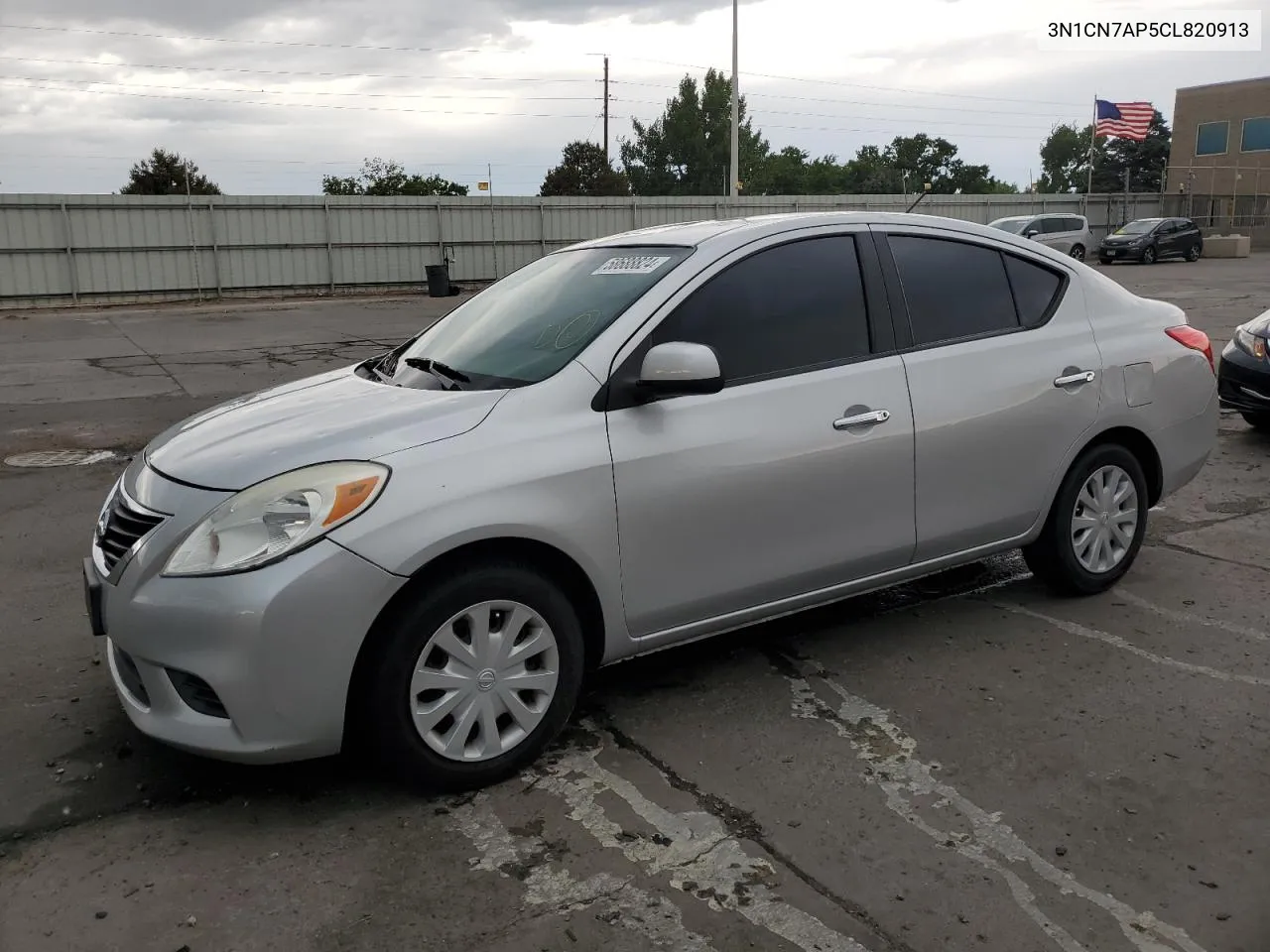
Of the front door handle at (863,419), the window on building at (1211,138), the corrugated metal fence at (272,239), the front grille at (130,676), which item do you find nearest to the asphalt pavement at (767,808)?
the front grille at (130,676)

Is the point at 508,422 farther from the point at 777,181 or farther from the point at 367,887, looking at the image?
the point at 777,181

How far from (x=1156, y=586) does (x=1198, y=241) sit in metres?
37.0

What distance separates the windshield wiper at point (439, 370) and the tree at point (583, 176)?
6324cm

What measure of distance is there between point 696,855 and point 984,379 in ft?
7.51

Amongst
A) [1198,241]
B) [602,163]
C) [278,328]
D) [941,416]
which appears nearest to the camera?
[941,416]

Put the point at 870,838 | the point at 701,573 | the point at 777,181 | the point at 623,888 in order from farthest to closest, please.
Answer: the point at 777,181
the point at 701,573
the point at 870,838
the point at 623,888

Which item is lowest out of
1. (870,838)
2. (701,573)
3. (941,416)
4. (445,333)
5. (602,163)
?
(870,838)

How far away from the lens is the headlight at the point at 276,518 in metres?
2.97

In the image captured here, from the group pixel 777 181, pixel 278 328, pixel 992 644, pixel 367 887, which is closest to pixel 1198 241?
pixel 278 328

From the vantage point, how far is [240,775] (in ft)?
11.2

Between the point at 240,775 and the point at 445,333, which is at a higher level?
the point at 445,333

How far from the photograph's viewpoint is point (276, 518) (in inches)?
119

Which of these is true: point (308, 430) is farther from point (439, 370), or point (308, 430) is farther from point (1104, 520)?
point (1104, 520)

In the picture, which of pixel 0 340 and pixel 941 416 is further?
pixel 0 340
